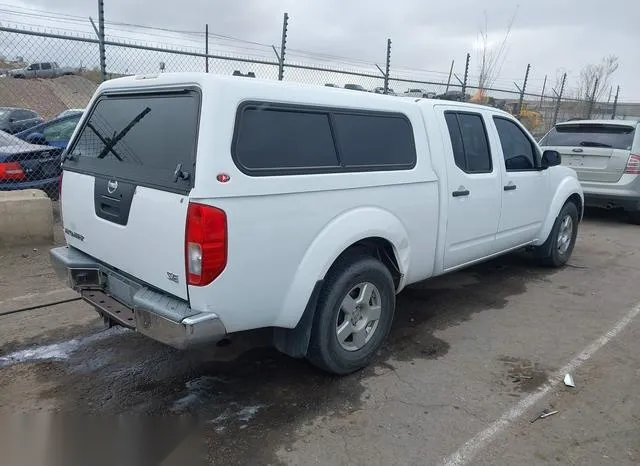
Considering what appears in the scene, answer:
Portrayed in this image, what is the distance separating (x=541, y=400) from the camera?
343 centimetres

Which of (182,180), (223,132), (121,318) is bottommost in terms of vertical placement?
(121,318)

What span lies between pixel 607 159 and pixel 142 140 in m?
8.10

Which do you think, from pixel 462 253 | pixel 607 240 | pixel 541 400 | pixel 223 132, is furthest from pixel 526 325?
pixel 607 240

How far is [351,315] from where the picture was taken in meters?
3.62

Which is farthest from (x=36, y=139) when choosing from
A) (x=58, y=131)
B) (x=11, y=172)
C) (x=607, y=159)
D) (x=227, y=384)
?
(x=607, y=159)

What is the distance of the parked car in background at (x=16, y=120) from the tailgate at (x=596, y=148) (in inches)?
503

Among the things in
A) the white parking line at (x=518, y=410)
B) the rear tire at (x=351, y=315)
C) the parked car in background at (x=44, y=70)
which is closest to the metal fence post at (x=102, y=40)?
the parked car in background at (x=44, y=70)

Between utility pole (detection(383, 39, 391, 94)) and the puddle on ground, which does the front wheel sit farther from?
utility pole (detection(383, 39, 391, 94))

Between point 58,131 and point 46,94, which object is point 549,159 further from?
point 46,94

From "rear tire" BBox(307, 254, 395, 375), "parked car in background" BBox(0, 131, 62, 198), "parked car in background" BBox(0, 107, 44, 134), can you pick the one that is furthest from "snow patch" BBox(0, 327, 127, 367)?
"parked car in background" BBox(0, 107, 44, 134)

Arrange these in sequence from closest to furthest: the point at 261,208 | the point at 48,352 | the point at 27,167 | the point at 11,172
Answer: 1. the point at 261,208
2. the point at 48,352
3. the point at 11,172
4. the point at 27,167

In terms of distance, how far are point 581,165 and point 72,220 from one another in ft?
27.3

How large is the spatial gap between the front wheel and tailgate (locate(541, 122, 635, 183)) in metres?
2.78

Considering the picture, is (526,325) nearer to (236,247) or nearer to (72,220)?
(236,247)
